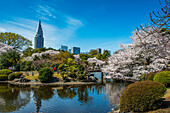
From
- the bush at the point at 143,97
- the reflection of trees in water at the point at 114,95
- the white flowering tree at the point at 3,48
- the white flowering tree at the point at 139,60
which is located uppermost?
the white flowering tree at the point at 3,48

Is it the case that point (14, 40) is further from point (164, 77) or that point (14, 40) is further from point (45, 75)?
point (164, 77)

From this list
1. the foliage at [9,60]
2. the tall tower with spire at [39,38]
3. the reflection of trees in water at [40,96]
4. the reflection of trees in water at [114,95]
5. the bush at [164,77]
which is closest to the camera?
the reflection of trees in water at [40,96]

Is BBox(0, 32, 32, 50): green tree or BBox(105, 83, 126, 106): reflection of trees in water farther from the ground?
BBox(0, 32, 32, 50): green tree

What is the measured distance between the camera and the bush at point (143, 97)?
220 inches

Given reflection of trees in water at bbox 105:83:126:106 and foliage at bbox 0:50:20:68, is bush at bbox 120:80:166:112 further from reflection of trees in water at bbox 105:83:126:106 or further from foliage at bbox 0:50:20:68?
foliage at bbox 0:50:20:68

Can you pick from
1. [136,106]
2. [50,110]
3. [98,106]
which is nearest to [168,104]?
[136,106]

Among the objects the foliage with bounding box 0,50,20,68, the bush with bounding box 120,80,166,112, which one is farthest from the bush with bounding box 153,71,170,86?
the foliage with bounding box 0,50,20,68

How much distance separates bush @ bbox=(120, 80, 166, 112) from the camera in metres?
5.59

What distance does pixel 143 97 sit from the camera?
564 cm

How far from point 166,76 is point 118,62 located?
4168 millimetres

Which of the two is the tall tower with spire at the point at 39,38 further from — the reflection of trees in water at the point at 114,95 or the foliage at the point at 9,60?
the reflection of trees in water at the point at 114,95

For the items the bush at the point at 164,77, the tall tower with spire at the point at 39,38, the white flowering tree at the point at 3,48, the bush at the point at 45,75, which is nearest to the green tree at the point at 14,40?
the white flowering tree at the point at 3,48

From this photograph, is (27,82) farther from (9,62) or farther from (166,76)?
(166,76)

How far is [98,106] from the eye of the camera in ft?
29.8
